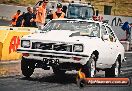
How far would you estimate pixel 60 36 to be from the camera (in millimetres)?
11078

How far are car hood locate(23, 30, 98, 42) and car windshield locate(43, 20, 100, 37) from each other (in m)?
0.38

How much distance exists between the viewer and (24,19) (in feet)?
62.3

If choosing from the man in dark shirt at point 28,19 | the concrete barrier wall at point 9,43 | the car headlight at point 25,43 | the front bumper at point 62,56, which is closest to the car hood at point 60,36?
the car headlight at point 25,43

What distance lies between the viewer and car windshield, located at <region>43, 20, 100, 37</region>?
38.9 feet

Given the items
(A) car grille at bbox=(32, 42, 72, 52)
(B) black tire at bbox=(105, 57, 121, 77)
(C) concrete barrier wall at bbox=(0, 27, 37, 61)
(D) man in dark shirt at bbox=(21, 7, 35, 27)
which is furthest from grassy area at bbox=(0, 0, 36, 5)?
(A) car grille at bbox=(32, 42, 72, 52)

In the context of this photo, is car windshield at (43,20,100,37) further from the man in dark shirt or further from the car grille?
the man in dark shirt

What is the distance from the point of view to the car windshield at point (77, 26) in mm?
11865

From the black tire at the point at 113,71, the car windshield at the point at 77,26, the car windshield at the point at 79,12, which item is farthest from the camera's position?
the car windshield at the point at 79,12

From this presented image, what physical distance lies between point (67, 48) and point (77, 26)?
1.49 metres

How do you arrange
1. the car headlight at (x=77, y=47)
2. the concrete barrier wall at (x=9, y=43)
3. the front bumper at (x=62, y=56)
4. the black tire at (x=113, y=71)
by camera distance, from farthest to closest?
1. the concrete barrier wall at (x=9, y=43)
2. the black tire at (x=113, y=71)
3. the car headlight at (x=77, y=47)
4. the front bumper at (x=62, y=56)

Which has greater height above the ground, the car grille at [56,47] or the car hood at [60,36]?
the car hood at [60,36]

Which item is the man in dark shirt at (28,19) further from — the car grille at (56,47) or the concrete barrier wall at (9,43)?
the car grille at (56,47)

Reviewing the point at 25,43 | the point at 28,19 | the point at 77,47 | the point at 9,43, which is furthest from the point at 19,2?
the point at 77,47

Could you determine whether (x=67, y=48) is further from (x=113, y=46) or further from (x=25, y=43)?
(x=113, y=46)
